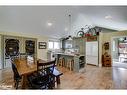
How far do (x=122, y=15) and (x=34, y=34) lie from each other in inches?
50.8

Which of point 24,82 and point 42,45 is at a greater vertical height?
point 42,45

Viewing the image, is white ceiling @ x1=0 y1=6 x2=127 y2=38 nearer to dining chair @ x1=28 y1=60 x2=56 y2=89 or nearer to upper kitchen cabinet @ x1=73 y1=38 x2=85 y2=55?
dining chair @ x1=28 y1=60 x2=56 y2=89

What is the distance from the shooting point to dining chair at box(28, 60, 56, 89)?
1.82 meters

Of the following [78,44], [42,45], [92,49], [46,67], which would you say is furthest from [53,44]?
[92,49]

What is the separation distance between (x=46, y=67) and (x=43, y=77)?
155 mm

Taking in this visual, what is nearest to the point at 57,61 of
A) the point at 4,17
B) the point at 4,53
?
the point at 4,53

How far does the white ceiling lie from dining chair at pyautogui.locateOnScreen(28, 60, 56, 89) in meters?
0.46

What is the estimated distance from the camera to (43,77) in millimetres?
1958

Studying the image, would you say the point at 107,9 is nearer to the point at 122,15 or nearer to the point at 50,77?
the point at 122,15

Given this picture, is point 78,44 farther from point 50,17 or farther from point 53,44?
point 50,17

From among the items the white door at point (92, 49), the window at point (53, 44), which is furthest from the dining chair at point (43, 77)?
the white door at point (92, 49)

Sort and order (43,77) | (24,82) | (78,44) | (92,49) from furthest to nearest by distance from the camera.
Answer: (92,49) → (78,44) → (43,77) → (24,82)

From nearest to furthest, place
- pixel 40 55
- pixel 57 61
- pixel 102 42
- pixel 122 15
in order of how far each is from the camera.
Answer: pixel 122 15, pixel 40 55, pixel 57 61, pixel 102 42
